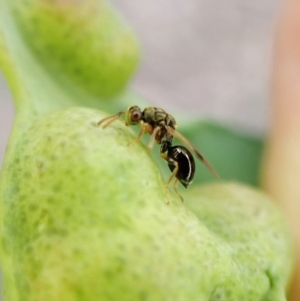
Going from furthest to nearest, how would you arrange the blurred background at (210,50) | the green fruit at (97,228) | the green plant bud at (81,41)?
1. the blurred background at (210,50)
2. the green plant bud at (81,41)
3. the green fruit at (97,228)

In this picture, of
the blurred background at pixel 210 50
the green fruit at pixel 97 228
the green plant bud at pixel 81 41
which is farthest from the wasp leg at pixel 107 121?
the blurred background at pixel 210 50

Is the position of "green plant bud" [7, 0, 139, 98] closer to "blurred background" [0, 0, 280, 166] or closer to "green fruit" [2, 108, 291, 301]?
"green fruit" [2, 108, 291, 301]

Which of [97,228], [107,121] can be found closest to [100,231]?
[97,228]

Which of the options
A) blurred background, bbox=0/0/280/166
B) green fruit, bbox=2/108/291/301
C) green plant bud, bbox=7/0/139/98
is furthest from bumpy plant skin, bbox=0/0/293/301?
blurred background, bbox=0/0/280/166

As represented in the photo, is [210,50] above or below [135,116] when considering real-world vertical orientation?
below

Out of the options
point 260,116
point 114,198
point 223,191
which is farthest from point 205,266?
point 260,116

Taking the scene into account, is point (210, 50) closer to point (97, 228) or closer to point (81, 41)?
point (81, 41)

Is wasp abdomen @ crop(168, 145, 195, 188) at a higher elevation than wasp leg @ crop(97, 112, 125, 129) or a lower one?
lower

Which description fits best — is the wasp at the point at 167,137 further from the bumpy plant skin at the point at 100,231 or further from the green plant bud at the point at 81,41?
the green plant bud at the point at 81,41
